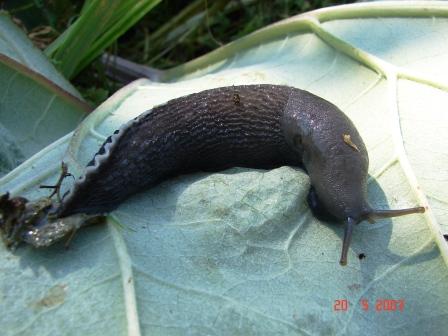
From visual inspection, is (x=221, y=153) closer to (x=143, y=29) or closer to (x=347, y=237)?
(x=347, y=237)

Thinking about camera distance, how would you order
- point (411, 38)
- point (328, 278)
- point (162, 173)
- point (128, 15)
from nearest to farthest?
point (328, 278) → point (162, 173) → point (411, 38) → point (128, 15)

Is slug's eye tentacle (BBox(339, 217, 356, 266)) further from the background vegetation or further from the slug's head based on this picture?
the background vegetation

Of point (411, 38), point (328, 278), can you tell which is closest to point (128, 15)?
point (411, 38)

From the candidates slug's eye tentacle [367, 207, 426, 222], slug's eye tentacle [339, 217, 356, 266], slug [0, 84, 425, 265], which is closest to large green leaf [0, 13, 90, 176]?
slug [0, 84, 425, 265]

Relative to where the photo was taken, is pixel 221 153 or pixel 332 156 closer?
pixel 332 156

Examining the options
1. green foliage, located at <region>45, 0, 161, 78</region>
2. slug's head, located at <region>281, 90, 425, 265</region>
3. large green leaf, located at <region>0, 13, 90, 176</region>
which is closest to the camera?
slug's head, located at <region>281, 90, 425, 265</region>

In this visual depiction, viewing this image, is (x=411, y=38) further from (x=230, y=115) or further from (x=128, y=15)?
(x=128, y=15)
